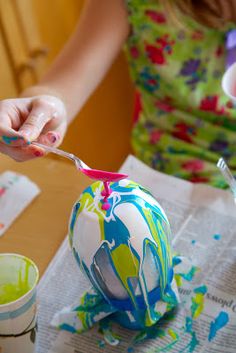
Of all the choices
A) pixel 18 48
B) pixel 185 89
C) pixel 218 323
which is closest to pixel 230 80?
pixel 185 89

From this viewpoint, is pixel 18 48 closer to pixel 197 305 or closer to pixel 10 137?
pixel 10 137

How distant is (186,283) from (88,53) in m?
0.40

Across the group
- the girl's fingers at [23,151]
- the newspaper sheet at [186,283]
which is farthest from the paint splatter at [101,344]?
the girl's fingers at [23,151]

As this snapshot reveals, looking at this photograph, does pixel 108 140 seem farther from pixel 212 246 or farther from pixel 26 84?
pixel 212 246

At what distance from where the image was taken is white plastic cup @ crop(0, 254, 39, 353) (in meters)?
0.54

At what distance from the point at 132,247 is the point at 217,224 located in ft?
0.67

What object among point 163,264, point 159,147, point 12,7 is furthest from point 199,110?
point 12,7

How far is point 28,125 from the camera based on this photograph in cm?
64

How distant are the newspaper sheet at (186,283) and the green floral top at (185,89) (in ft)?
0.37

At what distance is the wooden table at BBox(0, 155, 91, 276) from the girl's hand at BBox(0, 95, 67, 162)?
0.34 feet

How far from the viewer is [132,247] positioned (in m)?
0.56

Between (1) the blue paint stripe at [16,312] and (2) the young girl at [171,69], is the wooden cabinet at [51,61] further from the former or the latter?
(1) the blue paint stripe at [16,312]

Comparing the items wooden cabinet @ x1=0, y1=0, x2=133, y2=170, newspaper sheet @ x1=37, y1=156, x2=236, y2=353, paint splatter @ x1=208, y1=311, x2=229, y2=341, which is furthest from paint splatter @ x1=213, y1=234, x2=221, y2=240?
wooden cabinet @ x1=0, y1=0, x2=133, y2=170

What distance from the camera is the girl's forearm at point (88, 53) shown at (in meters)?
0.83
